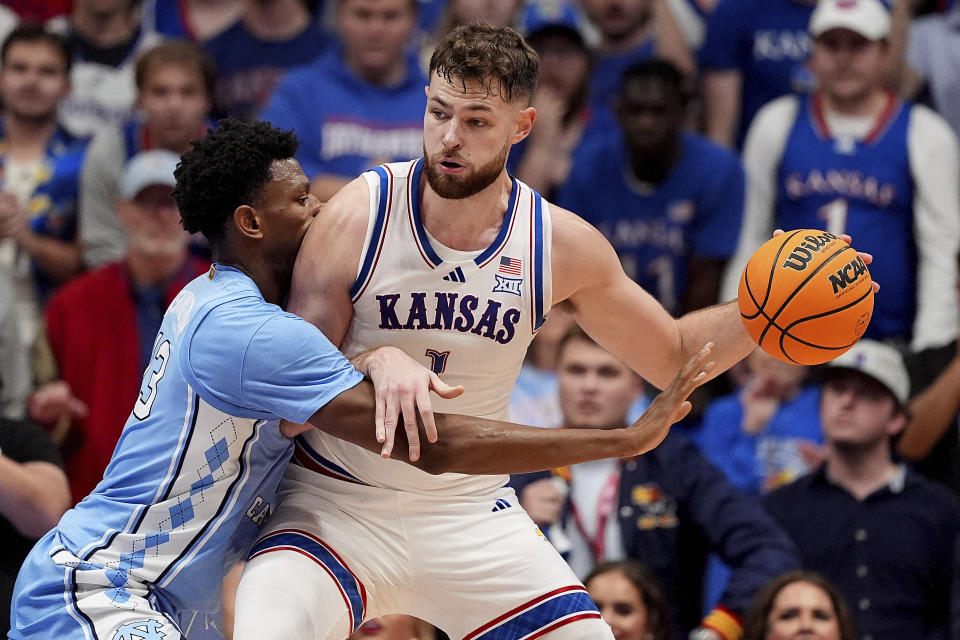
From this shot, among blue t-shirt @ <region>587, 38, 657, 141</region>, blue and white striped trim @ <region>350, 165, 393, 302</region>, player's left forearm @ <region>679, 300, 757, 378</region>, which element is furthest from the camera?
blue t-shirt @ <region>587, 38, 657, 141</region>

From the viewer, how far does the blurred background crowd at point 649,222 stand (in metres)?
7.39

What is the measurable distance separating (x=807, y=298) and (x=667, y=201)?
162 inches

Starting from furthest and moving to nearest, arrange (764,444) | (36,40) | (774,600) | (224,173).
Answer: (36,40) < (764,444) < (774,600) < (224,173)

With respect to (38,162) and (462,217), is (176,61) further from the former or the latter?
(462,217)

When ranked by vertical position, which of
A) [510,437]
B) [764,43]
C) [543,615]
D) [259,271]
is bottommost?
[543,615]

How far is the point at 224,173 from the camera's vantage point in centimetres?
488

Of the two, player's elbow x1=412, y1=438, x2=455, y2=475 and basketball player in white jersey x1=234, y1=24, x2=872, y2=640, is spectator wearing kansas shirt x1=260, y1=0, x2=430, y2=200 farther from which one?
player's elbow x1=412, y1=438, x2=455, y2=475

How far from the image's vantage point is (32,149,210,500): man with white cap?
8.00 meters

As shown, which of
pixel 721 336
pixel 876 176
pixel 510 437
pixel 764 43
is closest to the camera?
pixel 510 437

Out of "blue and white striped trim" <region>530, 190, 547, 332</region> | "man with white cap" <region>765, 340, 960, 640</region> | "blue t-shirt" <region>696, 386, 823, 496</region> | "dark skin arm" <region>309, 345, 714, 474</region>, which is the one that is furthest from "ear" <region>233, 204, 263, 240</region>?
"blue t-shirt" <region>696, 386, 823, 496</region>

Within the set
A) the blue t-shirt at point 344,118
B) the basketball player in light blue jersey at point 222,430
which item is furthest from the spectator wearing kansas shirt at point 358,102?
the basketball player in light blue jersey at point 222,430

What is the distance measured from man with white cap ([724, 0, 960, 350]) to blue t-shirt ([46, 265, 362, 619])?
4.72 metres

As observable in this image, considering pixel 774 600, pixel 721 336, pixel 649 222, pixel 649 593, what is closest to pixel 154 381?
pixel 721 336

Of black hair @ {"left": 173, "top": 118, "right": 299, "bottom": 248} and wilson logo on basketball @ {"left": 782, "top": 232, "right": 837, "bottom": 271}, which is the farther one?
wilson logo on basketball @ {"left": 782, "top": 232, "right": 837, "bottom": 271}
